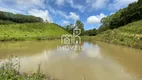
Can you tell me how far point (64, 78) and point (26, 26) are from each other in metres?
42.1

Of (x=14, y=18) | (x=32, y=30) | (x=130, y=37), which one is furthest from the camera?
(x=14, y=18)

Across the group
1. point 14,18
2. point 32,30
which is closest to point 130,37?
point 32,30

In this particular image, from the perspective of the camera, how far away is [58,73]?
8.36 meters

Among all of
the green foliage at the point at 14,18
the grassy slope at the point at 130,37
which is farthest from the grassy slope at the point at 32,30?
the green foliage at the point at 14,18

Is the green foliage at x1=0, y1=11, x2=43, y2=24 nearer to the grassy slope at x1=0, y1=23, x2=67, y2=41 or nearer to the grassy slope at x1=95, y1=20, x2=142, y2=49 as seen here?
the grassy slope at x1=0, y1=23, x2=67, y2=41

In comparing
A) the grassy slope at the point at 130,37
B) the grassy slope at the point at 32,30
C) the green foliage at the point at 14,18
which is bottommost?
the grassy slope at the point at 130,37

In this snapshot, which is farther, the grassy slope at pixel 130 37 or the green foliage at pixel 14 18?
the green foliage at pixel 14 18

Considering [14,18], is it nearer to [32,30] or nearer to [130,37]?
[32,30]

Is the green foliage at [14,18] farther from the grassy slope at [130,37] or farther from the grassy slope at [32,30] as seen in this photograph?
the grassy slope at [130,37]

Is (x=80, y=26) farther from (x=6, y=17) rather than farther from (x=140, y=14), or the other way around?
(x=6, y=17)

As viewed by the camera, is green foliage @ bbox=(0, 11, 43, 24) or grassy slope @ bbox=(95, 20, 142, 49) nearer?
grassy slope @ bbox=(95, 20, 142, 49)

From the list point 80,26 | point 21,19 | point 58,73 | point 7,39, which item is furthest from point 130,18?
point 21,19

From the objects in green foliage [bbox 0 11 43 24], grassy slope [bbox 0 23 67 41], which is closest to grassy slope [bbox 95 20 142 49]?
grassy slope [bbox 0 23 67 41]

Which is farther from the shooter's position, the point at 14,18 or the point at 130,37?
the point at 14,18
